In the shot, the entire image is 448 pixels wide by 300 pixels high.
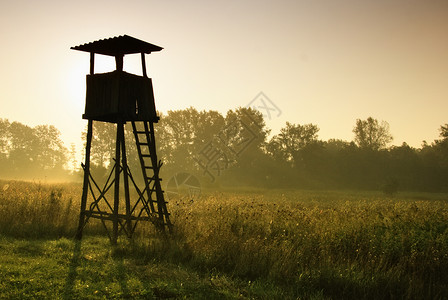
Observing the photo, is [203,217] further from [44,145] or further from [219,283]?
[44,145]

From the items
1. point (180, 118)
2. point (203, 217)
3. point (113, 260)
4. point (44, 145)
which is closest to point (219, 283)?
point (113, 260)

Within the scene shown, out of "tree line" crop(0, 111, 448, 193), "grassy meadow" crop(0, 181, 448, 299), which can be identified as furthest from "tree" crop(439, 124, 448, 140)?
"grassy meadow" crop(0, 181, 448, 299)

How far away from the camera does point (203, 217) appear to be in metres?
13.4

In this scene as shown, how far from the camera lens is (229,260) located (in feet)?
28.9

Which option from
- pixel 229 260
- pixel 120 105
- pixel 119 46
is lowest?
pixel 229 260

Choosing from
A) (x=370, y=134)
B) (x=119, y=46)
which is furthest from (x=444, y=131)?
(x=119, y=46)

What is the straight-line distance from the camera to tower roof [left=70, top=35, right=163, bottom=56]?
38.6 feet

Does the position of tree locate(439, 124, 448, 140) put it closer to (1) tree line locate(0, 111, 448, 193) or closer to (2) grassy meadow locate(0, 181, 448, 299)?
(1) tree line locate(0, 111, 448, 193)

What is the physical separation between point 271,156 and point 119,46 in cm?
5888

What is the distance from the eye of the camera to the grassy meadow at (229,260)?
285 inches

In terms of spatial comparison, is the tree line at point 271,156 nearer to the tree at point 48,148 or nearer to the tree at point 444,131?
the tree at point 444,131

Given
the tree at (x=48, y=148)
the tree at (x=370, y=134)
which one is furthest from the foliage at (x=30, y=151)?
the tree at (x=370, y=134)

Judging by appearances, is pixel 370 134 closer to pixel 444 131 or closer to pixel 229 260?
pixel 444 131

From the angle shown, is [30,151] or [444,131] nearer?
[444,131]
